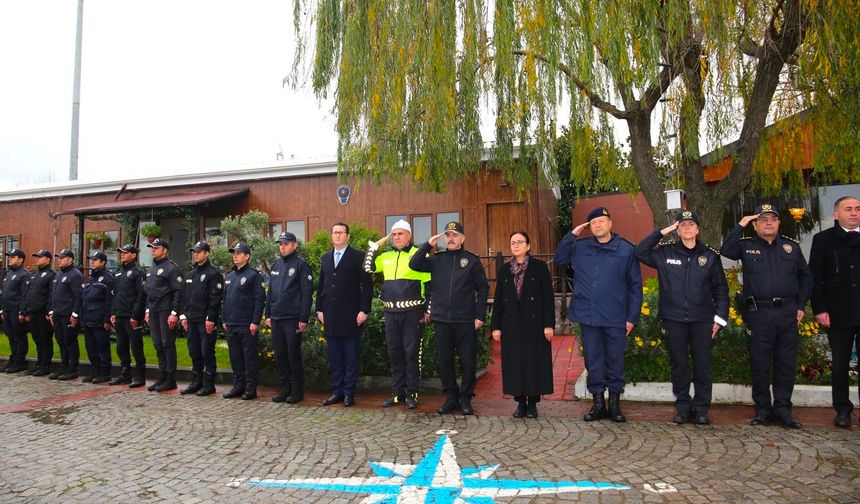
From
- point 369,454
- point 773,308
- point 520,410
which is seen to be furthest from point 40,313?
point 773,308

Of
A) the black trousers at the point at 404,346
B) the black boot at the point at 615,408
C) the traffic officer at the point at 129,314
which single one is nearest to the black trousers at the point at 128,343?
the traffic officer at the point at 129,314

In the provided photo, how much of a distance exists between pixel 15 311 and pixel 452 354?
7652 mm

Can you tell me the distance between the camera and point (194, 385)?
22.5 feet

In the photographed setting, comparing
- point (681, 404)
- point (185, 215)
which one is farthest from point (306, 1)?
point (185, 215)

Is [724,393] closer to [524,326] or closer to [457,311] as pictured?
[524,326]

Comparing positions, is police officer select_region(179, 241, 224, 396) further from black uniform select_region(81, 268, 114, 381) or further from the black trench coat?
the black trench coat

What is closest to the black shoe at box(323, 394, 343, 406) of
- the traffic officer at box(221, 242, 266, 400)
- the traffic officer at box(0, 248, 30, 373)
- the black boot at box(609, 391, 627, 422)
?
the traffic officer at box(221, 242, 266, 400)

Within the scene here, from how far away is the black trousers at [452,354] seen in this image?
5.52 m

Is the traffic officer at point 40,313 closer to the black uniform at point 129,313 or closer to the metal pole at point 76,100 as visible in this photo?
the black uniform at point 129,313

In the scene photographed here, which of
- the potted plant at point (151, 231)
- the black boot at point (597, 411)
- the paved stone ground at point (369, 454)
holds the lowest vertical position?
the paved stone ground at point (369, 454)

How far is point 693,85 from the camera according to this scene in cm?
659

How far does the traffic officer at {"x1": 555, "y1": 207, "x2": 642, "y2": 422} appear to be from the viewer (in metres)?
5.02

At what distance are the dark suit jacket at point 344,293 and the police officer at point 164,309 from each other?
2.09 metres

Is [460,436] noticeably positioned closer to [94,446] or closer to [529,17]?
[94,446]
